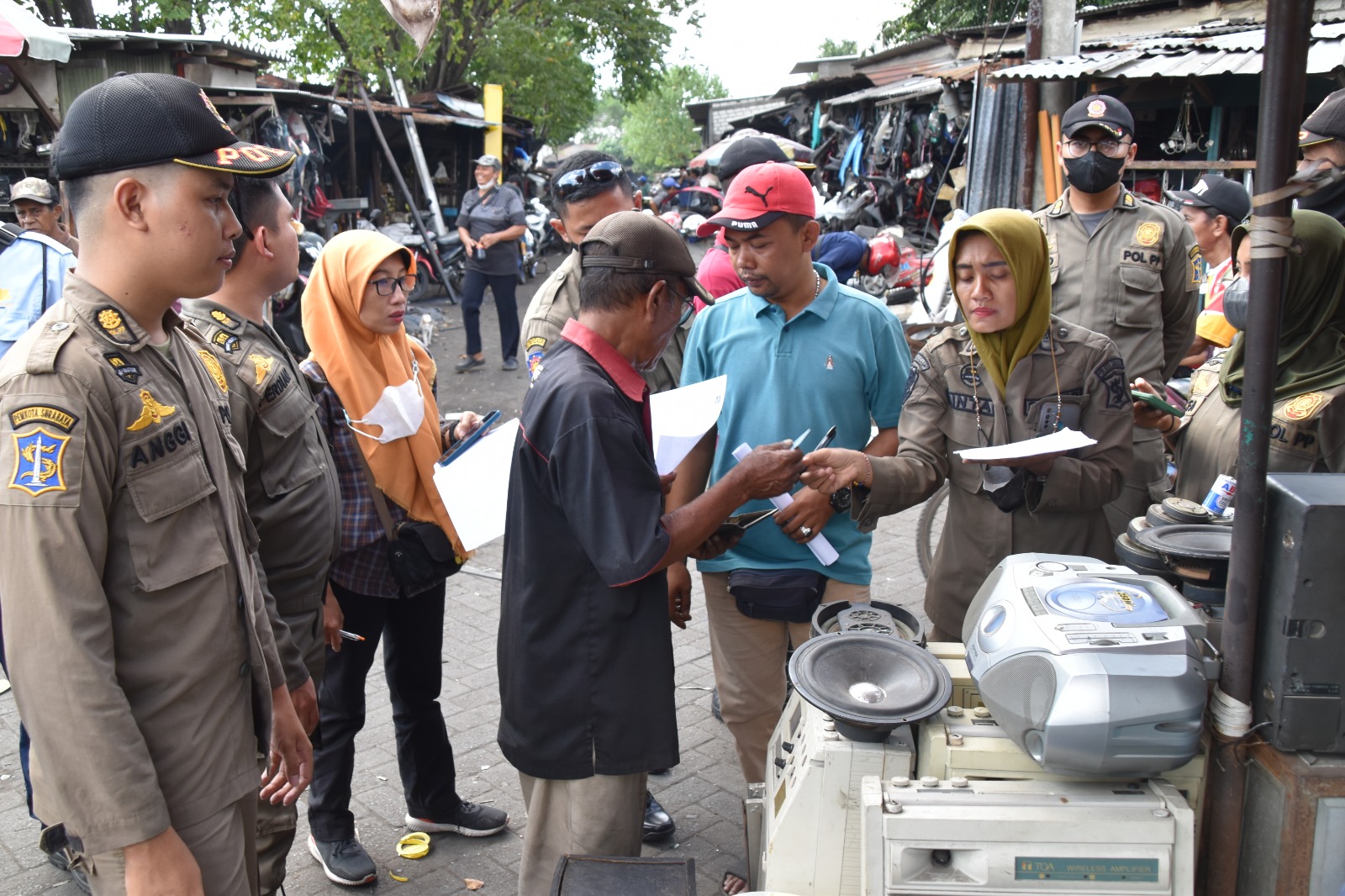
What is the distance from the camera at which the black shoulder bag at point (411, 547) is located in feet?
9.99

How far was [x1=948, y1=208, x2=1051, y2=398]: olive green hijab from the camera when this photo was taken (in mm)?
2721

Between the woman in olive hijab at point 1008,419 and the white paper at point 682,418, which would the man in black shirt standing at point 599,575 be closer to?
the white paper at point 682,418

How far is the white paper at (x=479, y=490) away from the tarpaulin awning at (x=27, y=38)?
24.1 feet

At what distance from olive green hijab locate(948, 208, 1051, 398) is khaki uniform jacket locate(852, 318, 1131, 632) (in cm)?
4

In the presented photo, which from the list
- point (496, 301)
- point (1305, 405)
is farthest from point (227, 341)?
point (496, 301)

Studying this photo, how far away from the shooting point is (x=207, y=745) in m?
1.81

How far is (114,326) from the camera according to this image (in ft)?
5.64

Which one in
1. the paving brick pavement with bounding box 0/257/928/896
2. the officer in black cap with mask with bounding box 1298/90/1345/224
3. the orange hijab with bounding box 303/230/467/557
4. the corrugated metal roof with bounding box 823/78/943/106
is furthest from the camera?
the corrugated metal roof with bounding box 823/78/943/106

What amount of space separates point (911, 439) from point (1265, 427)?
122cm

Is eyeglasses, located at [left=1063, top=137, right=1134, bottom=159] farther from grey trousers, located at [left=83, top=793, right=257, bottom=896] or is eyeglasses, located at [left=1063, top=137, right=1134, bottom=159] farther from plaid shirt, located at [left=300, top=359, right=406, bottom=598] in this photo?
grey trousers, located at [left=83, top=793, right=257, bottom=896]

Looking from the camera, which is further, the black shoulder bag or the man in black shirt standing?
the black shoulder bag

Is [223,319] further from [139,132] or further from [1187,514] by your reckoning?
[1187,514]

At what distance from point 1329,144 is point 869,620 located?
2.83 meters

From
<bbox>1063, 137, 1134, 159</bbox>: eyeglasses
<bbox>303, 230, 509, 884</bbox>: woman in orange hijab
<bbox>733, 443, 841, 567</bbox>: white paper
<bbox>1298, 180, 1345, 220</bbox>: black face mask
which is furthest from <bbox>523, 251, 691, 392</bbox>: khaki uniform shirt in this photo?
<bbox>1298, 180, 1345, 220</bbox>: black face mask
